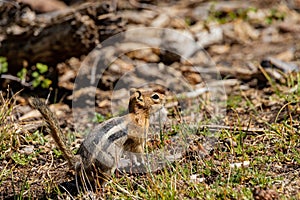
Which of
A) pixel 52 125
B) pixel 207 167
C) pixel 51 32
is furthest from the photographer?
pixel 51 32

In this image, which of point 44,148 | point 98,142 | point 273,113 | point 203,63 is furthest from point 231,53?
point 98,142

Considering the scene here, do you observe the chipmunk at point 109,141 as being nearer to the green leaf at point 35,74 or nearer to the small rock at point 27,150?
the small rock at point 27,150

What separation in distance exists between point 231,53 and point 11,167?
12.4 feet

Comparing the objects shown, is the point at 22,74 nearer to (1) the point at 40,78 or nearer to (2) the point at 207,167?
(1) the point at 40,78

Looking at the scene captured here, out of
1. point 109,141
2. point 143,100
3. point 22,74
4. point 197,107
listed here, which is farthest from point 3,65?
point 109,141

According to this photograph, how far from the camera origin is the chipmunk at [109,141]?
3.70 metres

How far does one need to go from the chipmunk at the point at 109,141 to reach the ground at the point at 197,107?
0.16 meters

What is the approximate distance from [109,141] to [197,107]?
189 centimetres

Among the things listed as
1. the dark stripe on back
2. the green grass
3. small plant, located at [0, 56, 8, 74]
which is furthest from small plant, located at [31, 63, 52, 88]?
the dark stripe on back

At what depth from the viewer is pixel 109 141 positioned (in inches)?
148

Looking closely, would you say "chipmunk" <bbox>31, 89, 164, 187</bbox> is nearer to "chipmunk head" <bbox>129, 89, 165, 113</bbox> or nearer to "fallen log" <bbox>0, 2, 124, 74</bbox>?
"chipmunk head" <bbox>129, 89, 165, 113</bbox>

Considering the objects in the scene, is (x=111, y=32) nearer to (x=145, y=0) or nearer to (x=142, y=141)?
(x=145, y=0)

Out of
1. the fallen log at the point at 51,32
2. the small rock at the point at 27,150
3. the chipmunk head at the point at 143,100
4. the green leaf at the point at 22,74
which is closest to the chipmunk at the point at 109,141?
the chipmunk head at the point at 143,100

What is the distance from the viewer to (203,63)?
6.78 m
